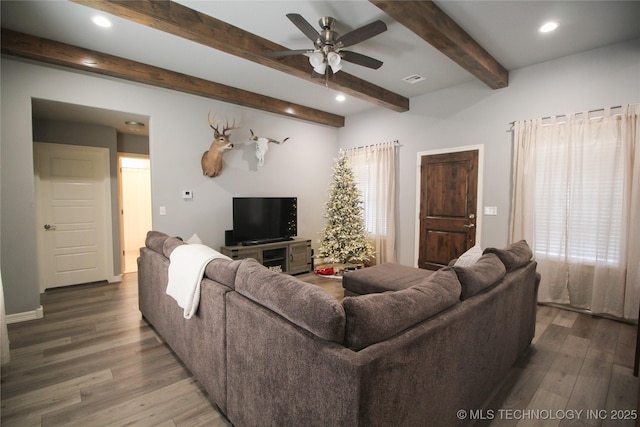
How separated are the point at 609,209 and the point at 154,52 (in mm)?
5364

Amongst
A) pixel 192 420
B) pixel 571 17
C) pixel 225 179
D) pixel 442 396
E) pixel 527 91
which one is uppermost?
pixel 571 17

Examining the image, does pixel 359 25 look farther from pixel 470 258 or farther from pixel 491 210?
pixel 491 210

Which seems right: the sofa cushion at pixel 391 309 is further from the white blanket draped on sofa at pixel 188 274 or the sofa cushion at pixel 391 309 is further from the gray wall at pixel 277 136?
the gray wall at pixel 277 136

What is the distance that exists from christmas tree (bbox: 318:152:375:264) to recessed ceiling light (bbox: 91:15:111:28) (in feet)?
11.7

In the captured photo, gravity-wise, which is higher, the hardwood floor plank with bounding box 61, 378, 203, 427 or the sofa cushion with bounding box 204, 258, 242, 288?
the sofa cushion with bounding box 204, 258, 242, 288

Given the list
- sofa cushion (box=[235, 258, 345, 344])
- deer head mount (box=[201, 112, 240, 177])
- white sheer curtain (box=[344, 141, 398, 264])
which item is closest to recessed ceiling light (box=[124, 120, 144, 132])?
deer head mount (box=[201, 112, 240, 177])

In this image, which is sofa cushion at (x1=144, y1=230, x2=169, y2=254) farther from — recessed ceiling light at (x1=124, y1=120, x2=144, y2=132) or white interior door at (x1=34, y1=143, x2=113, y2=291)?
white interior door at (x1=34, y1=143, x2=113, y2=291)

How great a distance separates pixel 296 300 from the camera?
4.14ft

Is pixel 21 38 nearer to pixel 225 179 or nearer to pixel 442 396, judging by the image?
pixel 225 179

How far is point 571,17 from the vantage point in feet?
8.81

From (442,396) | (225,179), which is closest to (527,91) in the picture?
(442,396)

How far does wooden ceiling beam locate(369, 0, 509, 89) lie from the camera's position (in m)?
2.32

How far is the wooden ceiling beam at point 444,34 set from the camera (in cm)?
232

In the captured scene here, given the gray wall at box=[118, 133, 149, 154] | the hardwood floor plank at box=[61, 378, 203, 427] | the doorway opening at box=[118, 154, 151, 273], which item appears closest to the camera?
the hardwood floor plank at box=[61, 378, 203, 427]
